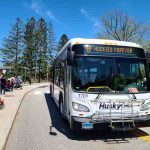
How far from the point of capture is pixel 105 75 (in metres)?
9.73

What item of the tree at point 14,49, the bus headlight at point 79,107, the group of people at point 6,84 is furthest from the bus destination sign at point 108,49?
the tree at point 14,49

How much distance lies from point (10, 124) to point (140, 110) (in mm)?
4632

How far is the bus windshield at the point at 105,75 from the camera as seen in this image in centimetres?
959

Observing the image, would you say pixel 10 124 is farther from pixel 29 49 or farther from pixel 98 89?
pixel 29 49

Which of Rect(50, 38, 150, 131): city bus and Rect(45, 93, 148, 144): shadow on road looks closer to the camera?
Rect(50, 38, 150, 131): city bus

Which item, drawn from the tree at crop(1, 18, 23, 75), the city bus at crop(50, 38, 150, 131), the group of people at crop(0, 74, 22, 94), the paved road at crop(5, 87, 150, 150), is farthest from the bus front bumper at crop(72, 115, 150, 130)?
the tree at crop(1, 18, 23, 75)

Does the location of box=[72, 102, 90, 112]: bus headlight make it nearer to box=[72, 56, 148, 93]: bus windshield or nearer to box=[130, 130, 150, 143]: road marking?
box=[72, 56, 148, 93]: bus windshield

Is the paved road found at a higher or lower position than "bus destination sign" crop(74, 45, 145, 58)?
lower

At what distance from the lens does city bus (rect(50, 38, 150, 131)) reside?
9.30m

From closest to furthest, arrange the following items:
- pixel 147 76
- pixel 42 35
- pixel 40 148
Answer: pixel 40 148
pixel 147 76
pixel 42 35

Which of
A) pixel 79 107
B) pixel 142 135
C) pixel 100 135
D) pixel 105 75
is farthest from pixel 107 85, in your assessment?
pixel 142 135

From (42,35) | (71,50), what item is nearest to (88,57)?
(71,50)

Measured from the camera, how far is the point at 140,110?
31.6 ft

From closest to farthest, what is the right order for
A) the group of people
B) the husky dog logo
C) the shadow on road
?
the shadow on road → the husky dog logo → the group of people
